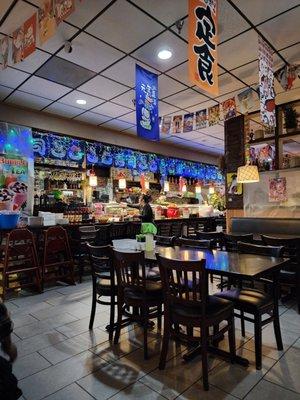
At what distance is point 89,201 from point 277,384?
7017 millimetres

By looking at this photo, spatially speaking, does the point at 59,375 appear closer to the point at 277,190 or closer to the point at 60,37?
the point at 60,37

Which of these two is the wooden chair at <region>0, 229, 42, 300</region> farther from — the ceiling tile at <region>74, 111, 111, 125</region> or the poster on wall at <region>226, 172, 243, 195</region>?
the poster on wall at <region>226, 172, 243, 195</region>

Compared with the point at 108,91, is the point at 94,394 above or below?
below

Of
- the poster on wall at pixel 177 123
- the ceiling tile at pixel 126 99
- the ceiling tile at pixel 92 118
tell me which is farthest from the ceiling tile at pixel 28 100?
the poster on wall at pixel 177 123

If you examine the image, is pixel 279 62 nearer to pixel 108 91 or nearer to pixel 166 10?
pixel 166 10

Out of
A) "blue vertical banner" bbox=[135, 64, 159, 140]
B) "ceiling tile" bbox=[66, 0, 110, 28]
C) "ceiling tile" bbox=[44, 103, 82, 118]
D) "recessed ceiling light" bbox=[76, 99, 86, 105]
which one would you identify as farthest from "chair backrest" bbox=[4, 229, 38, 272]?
"ceiling tile" bbox=[66, 0, 110, 28]

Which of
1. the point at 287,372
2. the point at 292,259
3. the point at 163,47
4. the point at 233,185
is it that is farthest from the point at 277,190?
the point at 287,372

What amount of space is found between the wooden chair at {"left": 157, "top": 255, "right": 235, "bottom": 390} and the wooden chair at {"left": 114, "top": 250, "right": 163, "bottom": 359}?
1.01ft

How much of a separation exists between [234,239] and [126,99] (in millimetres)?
3747

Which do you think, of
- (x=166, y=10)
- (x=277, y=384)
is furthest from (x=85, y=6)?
(x=277, y=384)

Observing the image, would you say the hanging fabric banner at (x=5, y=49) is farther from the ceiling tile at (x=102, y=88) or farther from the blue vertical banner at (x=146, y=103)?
the blue vertical banner at (x=146, y=103)

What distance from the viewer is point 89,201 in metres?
8.51

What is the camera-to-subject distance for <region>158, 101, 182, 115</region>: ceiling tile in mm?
6332

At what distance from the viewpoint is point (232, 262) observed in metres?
2.84
